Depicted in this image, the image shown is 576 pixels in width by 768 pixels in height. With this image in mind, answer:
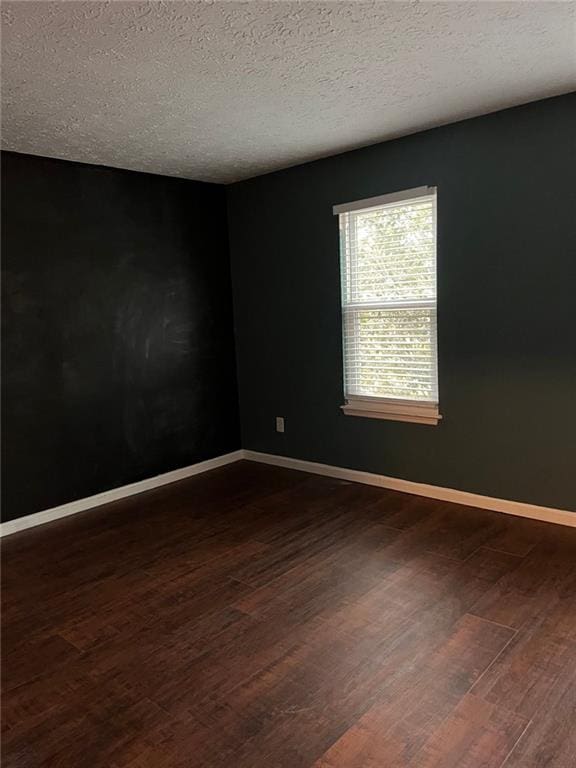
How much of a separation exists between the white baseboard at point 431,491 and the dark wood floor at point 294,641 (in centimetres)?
9

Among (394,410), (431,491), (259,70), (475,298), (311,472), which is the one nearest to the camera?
(259,70)

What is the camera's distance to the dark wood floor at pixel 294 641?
5.65 ft

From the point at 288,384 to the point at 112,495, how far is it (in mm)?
1581

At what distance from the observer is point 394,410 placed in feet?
12.6

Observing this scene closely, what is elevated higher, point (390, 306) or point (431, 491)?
point (390, 306)

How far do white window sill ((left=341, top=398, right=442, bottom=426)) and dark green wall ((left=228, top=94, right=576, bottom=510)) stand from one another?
6 centimetres

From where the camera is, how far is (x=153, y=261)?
4.20 metres

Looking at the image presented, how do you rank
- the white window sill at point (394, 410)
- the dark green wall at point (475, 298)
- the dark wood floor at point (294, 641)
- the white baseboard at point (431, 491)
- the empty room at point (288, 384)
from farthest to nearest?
1. the white window sill at point (394, 410)
2. the white baseboard at point (431, 491)
3. the dark green wall at point (475, 298)
4. the empty room at point (288, 384)
5. the dark wood floor at point (294, 641)

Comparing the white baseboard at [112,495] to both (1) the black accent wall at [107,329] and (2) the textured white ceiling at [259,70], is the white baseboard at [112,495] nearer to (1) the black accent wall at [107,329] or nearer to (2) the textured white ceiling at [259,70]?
(1) the black accent wall at [107,329]

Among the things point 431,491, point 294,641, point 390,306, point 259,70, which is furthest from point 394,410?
point 259,70

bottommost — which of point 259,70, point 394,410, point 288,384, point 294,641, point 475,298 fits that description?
point 294,641

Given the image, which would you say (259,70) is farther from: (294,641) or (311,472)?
(311,472)

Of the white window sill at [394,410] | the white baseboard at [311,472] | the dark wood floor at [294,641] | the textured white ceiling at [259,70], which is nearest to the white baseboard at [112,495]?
the white baseboard at [311,472]

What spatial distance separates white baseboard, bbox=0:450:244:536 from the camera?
11.7ft
